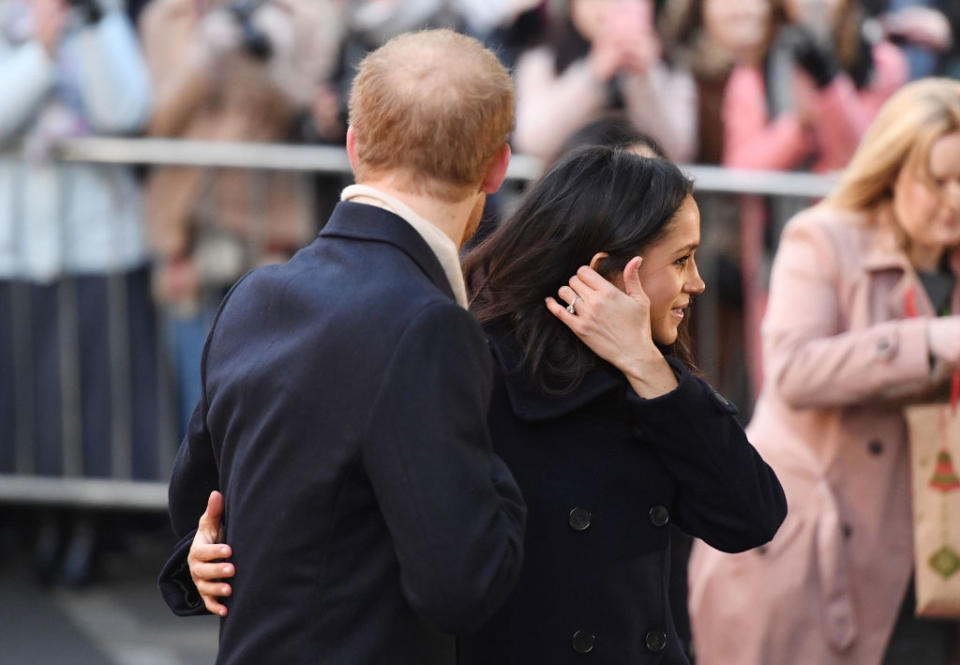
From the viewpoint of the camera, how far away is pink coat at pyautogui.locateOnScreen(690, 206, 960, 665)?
3793 millimetres

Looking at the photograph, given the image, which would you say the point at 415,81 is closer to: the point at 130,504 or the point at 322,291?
the point at 322,291

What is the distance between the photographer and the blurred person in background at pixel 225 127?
617cm

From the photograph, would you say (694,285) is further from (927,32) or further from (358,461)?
(927,32)

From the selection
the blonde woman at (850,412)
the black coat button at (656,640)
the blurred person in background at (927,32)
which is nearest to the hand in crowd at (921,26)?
the blurred person in background at (927,32)

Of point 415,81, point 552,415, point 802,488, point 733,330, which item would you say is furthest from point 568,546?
point 733,330

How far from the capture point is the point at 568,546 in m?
2.43

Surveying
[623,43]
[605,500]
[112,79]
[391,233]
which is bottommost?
[112,79]

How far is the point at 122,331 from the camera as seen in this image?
6.38m

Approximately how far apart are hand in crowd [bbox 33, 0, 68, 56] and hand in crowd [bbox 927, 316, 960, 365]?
148 inches

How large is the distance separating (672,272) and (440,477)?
0.61 m

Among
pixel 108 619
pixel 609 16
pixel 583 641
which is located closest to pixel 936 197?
pixel 583 641

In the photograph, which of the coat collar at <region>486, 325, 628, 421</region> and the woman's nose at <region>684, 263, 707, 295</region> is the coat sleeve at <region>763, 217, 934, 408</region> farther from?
the coat collar at <region>486, 325, 628, 421</region>

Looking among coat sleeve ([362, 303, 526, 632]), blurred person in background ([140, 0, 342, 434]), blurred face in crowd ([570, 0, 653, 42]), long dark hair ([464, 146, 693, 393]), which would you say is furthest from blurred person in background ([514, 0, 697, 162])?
coat sleeve ([362, 303, 526, 632])

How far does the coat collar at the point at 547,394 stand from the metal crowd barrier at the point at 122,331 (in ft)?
10.6
